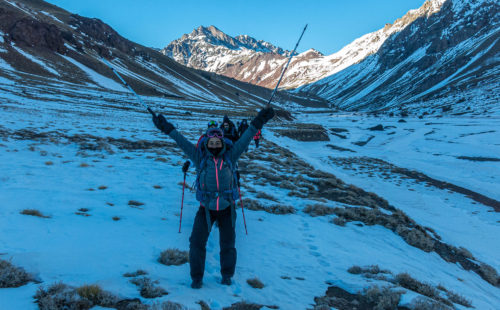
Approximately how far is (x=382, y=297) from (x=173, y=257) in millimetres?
4105

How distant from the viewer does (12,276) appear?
146 inches

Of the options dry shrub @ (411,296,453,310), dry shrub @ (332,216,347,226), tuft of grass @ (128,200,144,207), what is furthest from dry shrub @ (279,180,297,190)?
dry shrub @ (411,296,453,310)

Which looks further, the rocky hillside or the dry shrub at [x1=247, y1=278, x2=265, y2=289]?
the rocky hillside

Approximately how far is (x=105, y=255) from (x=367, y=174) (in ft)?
67.9

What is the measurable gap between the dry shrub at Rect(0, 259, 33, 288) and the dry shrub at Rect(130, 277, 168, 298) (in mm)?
1456

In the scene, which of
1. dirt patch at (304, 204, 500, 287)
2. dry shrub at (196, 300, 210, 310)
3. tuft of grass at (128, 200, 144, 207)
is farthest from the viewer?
dirt patch at (304, 204, 500, 287)

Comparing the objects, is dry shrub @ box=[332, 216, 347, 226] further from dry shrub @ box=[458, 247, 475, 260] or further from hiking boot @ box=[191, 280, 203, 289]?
hiking boot @ box=[191, 280, 203, 289]

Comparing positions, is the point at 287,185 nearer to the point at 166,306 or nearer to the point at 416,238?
the point at 416,238

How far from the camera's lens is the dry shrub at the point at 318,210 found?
989cm

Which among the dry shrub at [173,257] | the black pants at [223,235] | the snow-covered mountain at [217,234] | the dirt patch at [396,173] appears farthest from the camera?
the dirt patch at [396,173]

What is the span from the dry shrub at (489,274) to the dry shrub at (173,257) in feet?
29.9

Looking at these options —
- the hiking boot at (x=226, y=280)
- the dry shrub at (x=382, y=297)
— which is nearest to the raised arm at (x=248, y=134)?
the hiking boot at (x=226, y=280)

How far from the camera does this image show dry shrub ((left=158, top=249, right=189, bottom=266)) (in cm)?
517

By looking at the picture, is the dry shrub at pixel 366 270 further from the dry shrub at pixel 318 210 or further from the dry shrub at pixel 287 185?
the dry shrub at pixel 287 185
